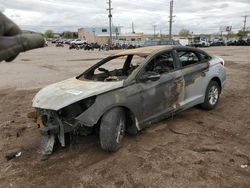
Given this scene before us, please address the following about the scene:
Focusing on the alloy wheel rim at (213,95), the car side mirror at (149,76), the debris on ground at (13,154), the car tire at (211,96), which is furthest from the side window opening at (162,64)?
the debris on ground at (13,154)

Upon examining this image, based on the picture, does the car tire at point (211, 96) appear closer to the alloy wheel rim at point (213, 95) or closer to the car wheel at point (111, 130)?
the alloy wheel rim at point (213, 95)

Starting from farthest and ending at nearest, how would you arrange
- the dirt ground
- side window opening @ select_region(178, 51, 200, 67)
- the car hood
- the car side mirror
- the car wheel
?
side window opening @ select_region(178, 51, 200, 67)
the car side mirror
the car wheel
the car hood
the dirt ground

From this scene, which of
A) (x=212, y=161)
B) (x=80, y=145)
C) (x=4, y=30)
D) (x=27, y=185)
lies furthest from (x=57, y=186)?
(x=4, y=30)

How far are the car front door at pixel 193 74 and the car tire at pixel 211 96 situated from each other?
0.21 m

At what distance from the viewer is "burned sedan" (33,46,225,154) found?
15.1ft

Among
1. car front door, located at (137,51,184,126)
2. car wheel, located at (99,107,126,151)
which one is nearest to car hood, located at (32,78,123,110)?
car wheel, located at (99,107,126,151)

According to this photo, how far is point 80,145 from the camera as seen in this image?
5.13 metres

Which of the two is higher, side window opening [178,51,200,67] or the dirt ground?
side window opening [178,51,200,67]

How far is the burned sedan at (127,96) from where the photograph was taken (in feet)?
15.1

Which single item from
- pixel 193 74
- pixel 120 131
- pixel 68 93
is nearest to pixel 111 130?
pixel 120 131

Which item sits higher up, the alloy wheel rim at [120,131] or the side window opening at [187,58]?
the side window opening at [187,58]

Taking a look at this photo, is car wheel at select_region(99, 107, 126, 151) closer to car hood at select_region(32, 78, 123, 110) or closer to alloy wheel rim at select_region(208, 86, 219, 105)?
car hood at select_region(32, 78, 123, 110)

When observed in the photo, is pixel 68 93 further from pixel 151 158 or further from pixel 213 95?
pixel 213 95

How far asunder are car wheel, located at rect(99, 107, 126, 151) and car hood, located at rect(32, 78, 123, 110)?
364 mm
